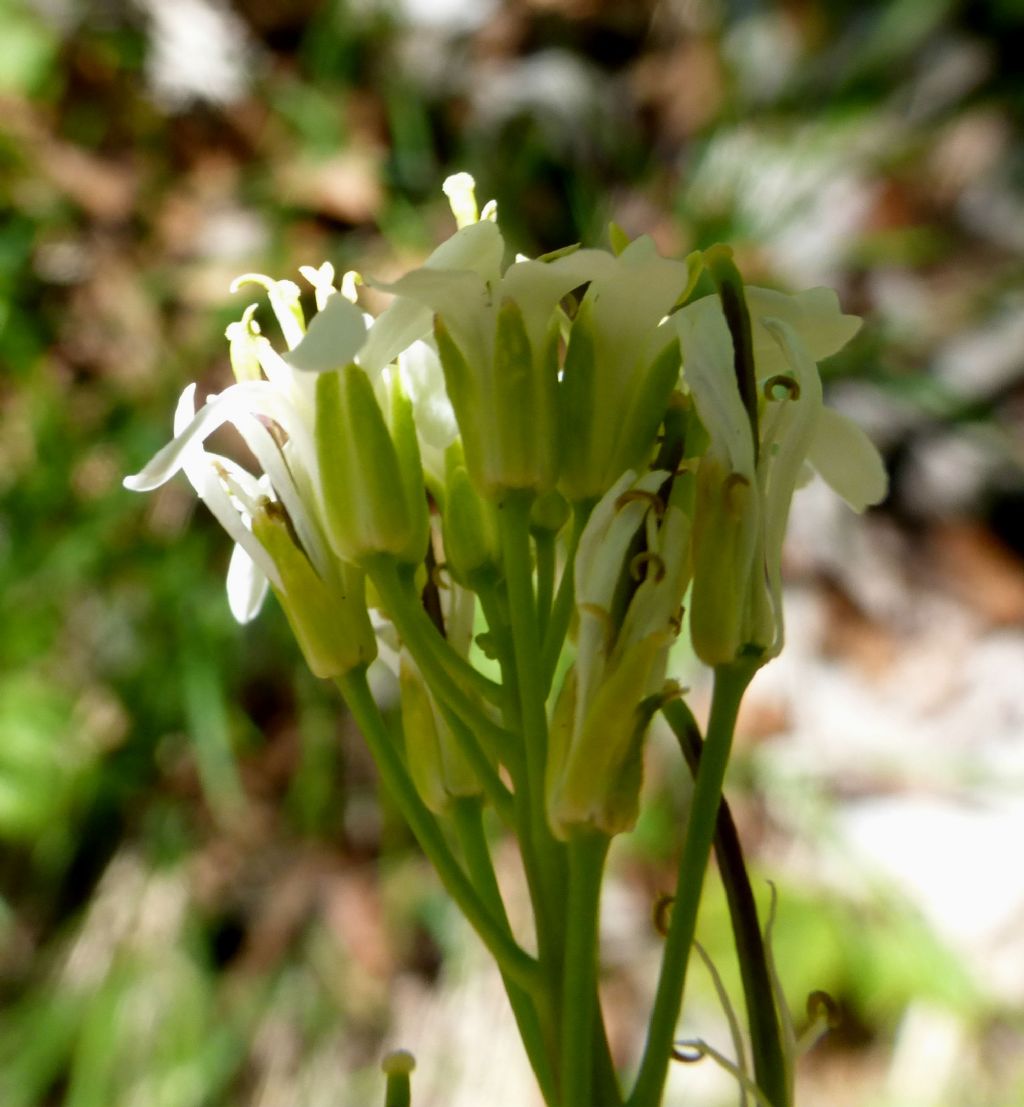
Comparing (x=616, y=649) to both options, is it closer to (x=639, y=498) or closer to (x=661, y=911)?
(x=639, y=498)

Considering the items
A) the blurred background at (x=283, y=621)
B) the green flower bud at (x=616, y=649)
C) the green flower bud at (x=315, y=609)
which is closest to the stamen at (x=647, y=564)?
the green flower bud at (x=616, y=649)

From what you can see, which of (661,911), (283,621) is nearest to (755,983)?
(661,911)

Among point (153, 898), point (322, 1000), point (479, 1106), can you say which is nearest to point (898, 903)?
point (479, 1106)

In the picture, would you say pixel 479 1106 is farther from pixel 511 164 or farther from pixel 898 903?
pixel 511 164

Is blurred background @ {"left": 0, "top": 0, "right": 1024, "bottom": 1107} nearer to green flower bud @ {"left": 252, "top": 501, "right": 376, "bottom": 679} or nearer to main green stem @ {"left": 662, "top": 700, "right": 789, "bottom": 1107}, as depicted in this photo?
main green stem @ {"left": 662, "top": 700, "right": 789, "bottom": 1107}

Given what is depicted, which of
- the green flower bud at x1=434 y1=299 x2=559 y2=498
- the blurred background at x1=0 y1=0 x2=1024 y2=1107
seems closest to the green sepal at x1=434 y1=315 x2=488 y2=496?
the green flower bud at x1=434 y1=299 x2=559 y2=498
